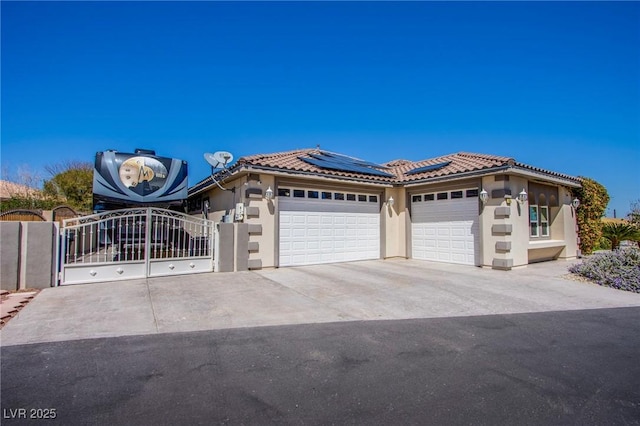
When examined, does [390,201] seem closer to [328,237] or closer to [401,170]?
[401,170]

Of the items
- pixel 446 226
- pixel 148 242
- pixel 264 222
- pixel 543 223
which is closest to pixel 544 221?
pixel 543 223

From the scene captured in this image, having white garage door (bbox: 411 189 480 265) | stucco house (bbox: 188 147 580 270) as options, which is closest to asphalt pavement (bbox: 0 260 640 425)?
stucco house (bbox: 188 147 580 270)

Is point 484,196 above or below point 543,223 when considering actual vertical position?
above

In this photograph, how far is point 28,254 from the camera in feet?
24.5

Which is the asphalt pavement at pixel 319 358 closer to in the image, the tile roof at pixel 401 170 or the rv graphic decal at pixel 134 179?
the rv graphic decal at pixel 134 179

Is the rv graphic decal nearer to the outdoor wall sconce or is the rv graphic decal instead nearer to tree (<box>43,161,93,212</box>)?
the outdoor wall sconce

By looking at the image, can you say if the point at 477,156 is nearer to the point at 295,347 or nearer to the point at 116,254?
the point at 295,347

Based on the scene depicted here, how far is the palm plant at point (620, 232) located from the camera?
1524 centimetres

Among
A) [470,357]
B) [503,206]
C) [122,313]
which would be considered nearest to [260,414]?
[470,357]

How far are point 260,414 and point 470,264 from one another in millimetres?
10774

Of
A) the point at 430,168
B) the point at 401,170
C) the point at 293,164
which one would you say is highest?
the point at 401,170

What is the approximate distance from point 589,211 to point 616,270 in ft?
25.5

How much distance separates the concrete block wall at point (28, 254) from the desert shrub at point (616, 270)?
13610mm

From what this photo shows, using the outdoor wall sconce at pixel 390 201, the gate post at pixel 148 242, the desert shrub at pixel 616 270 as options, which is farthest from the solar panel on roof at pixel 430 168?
the gate post at pixel 148 242
